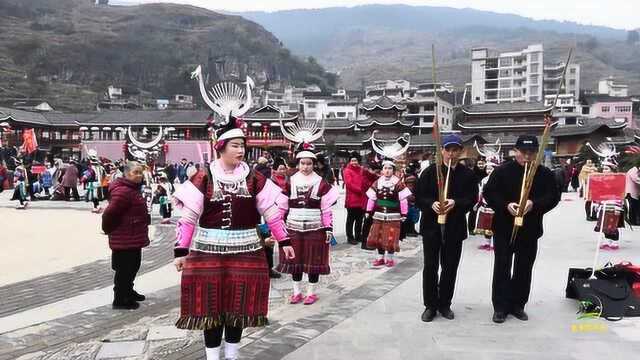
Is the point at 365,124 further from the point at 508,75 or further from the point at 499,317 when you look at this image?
the point at 499,317

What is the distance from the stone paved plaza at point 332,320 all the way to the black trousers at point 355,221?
1599mm

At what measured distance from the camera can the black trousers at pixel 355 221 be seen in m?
10.6

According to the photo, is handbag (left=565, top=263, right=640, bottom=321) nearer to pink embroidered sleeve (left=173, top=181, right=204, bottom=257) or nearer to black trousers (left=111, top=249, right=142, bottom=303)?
pink embroidered sleeve (left=173, top=181, right=204, bottom=257)

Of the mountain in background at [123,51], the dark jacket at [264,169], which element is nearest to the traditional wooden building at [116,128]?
the mountain in background at [123,51]

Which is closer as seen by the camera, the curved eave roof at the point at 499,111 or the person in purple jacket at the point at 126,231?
the person in purple jacket at the point at 126,231

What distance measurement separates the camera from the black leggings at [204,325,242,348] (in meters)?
3.87

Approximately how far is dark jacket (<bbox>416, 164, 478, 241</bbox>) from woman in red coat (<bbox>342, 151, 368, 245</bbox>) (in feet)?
15.9

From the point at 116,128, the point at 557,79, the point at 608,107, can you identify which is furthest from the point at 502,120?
the point at 116,128

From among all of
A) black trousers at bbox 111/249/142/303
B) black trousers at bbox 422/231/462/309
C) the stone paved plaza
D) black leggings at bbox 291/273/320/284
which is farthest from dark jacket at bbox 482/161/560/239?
black trousers at bbox 111/249/142/303

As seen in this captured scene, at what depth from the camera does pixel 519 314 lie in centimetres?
530

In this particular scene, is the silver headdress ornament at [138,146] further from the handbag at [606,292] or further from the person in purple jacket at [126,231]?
the handbag at [606,292]

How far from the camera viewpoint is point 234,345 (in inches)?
157

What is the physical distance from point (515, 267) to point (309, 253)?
2.23m

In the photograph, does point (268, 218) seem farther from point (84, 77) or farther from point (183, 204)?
point (84, 77)
